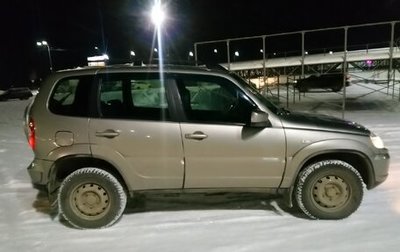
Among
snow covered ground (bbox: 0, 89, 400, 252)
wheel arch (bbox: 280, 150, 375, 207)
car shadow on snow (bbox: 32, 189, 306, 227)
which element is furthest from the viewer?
car shadow on snow (bbox: 32, 189, 306, 227)

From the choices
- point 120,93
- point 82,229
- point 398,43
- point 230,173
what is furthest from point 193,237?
point 398,43

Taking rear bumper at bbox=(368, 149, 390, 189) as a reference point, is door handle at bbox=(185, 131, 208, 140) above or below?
above

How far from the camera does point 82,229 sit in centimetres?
501

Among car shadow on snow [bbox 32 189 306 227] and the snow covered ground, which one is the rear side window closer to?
car shadow on snow [bbox 32 189 306 227]

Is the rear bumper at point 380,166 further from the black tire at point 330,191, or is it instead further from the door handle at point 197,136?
the door handle at point 197,136

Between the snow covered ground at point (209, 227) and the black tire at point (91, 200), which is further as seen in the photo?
the black tire at point (91, 200)

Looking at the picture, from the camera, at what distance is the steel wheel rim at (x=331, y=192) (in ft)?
16.6

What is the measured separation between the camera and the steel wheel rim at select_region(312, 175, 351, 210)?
5051mm

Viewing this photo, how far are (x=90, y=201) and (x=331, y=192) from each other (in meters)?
2.66

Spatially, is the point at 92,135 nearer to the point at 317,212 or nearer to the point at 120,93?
the point at 120,93

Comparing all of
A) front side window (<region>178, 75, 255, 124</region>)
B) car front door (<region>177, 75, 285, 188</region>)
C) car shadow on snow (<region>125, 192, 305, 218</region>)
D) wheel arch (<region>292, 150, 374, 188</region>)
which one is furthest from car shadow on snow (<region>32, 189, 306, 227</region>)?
front side window (<region>178, 75, 255, 124</region>)

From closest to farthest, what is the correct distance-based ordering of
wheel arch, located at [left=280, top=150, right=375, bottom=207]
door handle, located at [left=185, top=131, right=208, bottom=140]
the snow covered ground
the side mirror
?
1. the snow covered ground
2. the side mirror
3. door handle, located at [left=185, top=131, right=208, bottom=140]
4. wheel arch, located at [left=280, top=150, right=375, bottom=207]

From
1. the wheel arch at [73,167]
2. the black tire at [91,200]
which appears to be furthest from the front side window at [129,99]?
the black tire at [91,200]

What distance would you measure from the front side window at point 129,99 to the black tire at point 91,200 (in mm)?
689
